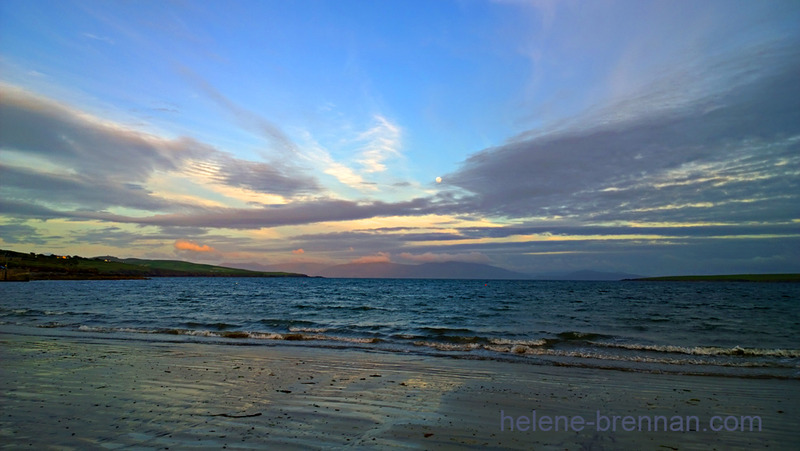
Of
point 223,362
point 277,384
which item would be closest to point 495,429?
point 277,384

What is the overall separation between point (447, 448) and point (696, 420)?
616 cm

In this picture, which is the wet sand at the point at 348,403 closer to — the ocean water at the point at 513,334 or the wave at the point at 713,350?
the ocean water at the point at 513,334

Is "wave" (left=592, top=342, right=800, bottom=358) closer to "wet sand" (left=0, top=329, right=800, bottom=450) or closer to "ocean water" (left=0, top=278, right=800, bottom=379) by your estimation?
"ocean water" (left=0, top=278, right=800, bottom=379)

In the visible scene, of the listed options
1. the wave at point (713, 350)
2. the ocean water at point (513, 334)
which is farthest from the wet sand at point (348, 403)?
the wave at point (713, 350)

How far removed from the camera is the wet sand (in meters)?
7.27

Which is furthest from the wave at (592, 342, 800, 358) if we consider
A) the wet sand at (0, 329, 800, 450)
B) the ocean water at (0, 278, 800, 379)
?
the wet sand at (0, 329, 800, 450)

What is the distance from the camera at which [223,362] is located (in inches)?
570

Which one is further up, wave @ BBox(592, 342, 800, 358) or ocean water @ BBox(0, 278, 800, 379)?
wave @ BBox(592, 342, 800, 358)

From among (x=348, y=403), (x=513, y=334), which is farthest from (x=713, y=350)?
(x=348, y=403)

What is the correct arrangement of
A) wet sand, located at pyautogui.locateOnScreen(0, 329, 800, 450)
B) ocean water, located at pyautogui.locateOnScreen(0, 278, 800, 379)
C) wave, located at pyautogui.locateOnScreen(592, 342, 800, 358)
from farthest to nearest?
wave, located at pyautogui.locateOnScreen(592, 342, 800, 358) < ocean water, located at pyautogui.locateOnScreen(0, 278, 800, 379) < wet sand, located at pyautogui.locateOnScreen(0, 329, 800, 450)

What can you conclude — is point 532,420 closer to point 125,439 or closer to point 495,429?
point 495,429

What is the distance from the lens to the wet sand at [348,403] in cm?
727

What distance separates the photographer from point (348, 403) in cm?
947

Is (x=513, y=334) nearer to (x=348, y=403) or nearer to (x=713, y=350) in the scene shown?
(x=713, y=350)
